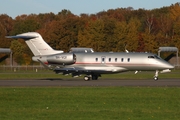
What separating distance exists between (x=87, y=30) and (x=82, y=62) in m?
54.3

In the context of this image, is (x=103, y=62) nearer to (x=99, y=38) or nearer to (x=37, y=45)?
(x=37, y=45)

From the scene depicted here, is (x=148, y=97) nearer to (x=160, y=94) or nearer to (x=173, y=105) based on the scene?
(x=160, y=94)

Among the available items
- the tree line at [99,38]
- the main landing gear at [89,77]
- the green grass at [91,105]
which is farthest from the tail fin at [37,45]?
the tree line at [99,38]

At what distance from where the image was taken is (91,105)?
22922 millimetres

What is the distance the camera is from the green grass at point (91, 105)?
1953cm

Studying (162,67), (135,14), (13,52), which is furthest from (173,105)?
(135,14)

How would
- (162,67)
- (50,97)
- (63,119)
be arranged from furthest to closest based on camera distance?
1. (162,67)
2. (50,97)
3. (63,119)

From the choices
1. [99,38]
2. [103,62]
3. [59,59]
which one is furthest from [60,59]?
[99,38]

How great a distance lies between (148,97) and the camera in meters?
26.5

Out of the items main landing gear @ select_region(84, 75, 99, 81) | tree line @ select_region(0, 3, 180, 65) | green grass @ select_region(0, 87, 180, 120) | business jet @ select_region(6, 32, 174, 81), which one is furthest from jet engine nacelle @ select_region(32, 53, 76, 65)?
tree line @ select_region(0, 3, 180, 65)

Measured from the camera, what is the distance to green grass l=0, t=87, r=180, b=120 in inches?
769

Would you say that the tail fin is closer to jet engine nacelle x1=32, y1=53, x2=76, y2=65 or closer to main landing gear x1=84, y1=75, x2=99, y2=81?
jet engine nacelle x1=32, y1=53, x2=76, y2=65

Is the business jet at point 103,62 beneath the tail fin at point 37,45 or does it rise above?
beneath

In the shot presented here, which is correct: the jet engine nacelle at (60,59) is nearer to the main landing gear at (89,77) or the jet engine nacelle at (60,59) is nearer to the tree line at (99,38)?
the main landing gear at (89,77)
